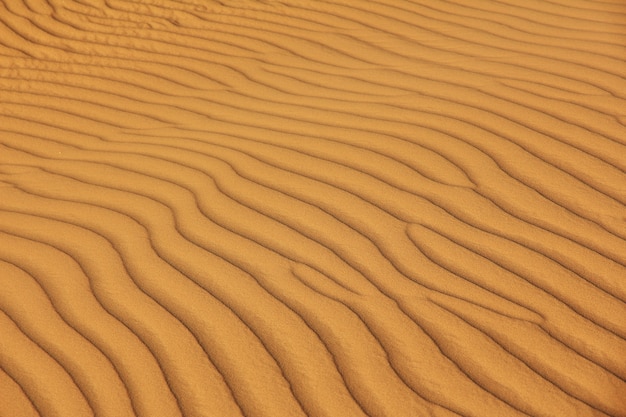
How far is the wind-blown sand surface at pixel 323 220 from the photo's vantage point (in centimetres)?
261

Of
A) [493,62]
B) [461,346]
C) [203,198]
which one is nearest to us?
[461,346]

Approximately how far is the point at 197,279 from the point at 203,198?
27.1 inches

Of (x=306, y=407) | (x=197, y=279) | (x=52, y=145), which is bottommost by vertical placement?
(x=306, y=407)

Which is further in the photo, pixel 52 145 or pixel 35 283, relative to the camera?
pixel 52 145

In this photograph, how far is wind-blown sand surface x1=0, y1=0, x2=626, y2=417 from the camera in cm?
261

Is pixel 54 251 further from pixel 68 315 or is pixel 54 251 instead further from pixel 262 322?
pixel 262 322

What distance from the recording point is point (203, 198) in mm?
3721

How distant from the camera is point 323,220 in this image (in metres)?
3.44

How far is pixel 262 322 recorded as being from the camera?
284cm

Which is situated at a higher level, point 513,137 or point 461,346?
point 513,137

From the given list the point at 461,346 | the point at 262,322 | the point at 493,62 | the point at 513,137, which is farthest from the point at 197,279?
the point at 493,62

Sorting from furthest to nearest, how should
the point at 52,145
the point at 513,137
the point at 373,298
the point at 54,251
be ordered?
the point at 52,145, the point at 513,137, the point at 54,251, the point at 373,298

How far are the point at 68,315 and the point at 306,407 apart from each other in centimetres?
98

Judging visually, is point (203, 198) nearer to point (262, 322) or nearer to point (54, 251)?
point (54, 251)
